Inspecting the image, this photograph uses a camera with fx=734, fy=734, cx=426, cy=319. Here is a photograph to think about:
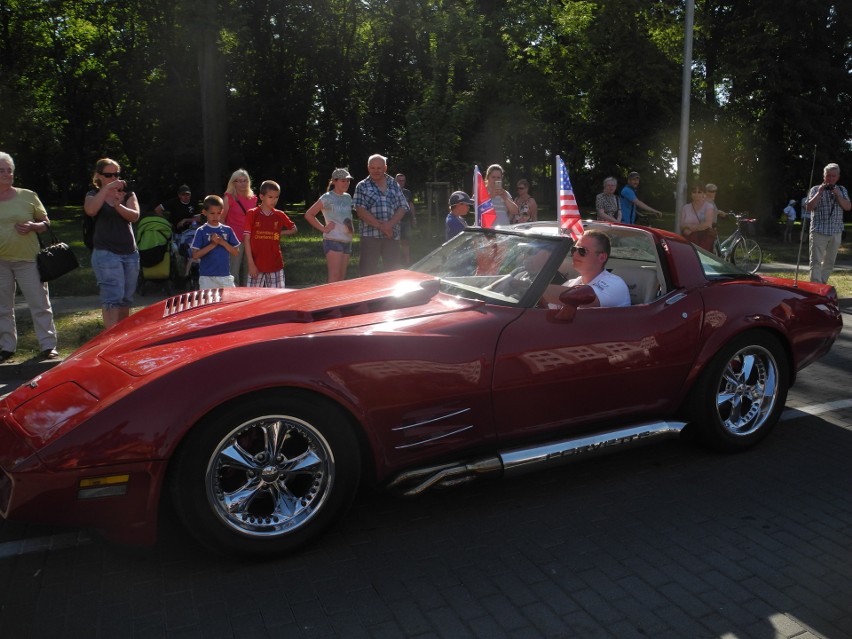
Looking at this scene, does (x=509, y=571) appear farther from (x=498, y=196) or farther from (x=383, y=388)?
(x=498, y=196)

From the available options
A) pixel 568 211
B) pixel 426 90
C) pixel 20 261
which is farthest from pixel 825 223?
pixel 426 90

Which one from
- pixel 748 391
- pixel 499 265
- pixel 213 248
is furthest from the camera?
pixel 213 248

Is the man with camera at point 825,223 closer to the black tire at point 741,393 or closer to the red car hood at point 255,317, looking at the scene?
A: the black tire at point 741,393

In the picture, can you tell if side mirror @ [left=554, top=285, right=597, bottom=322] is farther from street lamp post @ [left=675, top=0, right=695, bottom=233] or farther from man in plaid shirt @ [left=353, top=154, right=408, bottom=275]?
street lamp post @ [left=675, top=0, right=695, bottom=233]

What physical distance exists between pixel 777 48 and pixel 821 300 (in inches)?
858

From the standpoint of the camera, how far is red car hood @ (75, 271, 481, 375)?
3.38m

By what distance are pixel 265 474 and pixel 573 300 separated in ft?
5.74

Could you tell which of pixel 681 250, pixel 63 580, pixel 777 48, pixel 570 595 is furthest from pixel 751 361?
pixel 777 48

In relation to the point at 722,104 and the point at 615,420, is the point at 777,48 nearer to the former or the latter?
the point at 722,104

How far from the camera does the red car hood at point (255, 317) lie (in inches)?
133

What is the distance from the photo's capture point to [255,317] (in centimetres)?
372

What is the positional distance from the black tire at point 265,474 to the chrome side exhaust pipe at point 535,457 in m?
0.30

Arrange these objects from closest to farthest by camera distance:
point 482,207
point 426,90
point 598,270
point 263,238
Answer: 1. point 598,270
2. point 482,207
3. point 263,238
4. point 426,90

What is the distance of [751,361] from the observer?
15.0ft
